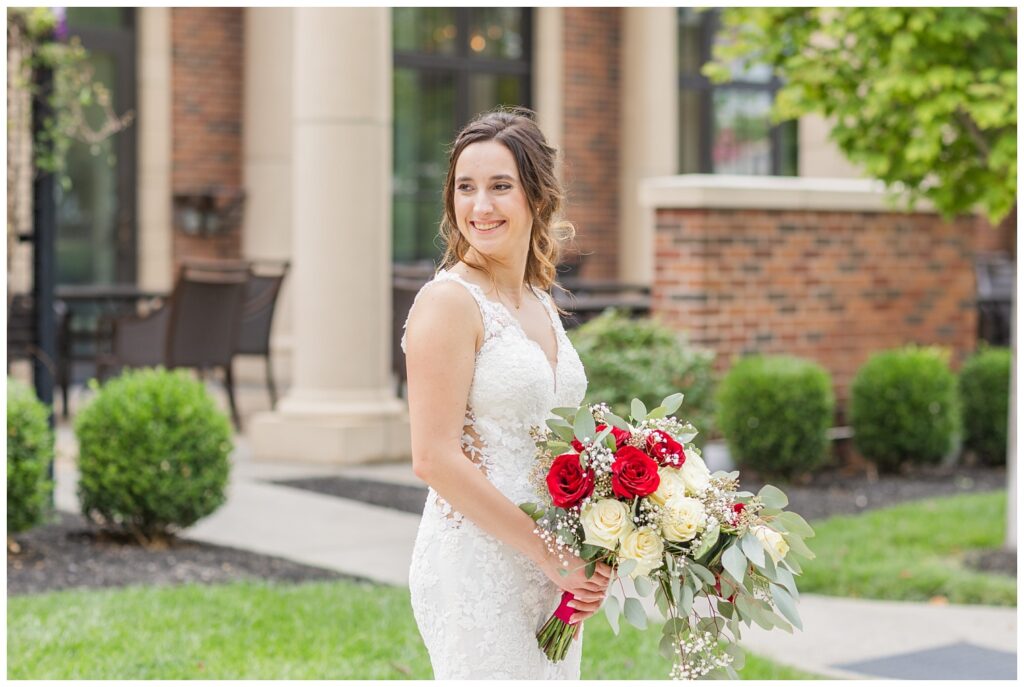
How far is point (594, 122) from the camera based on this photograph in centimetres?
1684

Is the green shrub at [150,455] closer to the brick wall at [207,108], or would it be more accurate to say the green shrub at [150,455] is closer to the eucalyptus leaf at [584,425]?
the eucalyptus leaf at [584,425]

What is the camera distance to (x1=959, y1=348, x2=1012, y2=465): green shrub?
34.2 feet

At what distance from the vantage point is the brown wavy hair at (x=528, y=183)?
9.90ft

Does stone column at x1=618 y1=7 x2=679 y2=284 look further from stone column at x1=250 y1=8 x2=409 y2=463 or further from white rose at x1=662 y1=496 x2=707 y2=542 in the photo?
white rose at x1=662 y1=496 x2=707 y2=542

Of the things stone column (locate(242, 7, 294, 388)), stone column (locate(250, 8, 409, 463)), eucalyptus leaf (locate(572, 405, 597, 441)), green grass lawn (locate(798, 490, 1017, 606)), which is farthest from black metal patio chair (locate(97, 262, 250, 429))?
eucalyptus leaf (locate(572, 405, 597, 441))

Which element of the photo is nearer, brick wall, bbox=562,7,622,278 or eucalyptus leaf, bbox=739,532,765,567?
eucalyptus leaf, bbox=739,532,765,567

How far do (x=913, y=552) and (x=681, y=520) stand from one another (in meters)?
4.97

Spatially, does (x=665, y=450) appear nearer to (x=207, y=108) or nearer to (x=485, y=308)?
(x=485, y=308)

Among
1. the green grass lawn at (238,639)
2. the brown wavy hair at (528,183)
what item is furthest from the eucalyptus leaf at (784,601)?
the green grass lawn at (238,639)

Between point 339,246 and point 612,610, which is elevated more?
point 339,246

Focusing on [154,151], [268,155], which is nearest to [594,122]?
[268,155]

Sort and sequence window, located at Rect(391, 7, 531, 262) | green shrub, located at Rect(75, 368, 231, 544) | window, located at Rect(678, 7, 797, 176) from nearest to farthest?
green shrub, located at Rect(75, 368, 231, 544) < window, located at Rect(391, 7, 531, 262) < window, located at Rect(678, 7, 797, 176)

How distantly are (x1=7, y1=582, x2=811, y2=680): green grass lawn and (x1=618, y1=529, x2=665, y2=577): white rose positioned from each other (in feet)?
7.81

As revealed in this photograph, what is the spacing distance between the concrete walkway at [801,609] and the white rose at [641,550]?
9.18 ft
